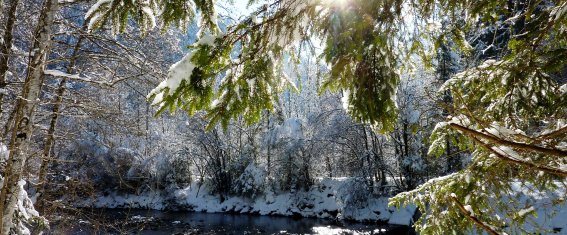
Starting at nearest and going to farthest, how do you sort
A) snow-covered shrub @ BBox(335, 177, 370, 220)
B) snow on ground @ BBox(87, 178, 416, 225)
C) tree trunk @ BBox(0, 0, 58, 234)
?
tree trunk @ BBox(0, 0, 58, 234)
snow on ground @ BBox(87, 178, 416, 225)
snow-covered shrub @ BBox(335, 177, 370, 220)

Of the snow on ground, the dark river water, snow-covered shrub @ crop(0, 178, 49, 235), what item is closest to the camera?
snow-covered shrub @ crop(0, 178, 49, 235)

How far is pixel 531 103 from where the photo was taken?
10.7 ft

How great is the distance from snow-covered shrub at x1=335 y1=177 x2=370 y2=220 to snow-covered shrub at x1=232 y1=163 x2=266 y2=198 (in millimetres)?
6046

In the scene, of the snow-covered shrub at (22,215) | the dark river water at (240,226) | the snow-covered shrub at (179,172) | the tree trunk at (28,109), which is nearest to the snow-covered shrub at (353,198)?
the dark river water at (240,226)

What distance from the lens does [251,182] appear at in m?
22.7

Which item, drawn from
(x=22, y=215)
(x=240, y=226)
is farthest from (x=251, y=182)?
(x=22, y=215)

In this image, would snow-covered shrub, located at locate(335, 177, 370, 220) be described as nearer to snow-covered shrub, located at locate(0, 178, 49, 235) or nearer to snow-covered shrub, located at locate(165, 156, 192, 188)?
snow-covered shrub, located at locate(165, 156, 192, 188)

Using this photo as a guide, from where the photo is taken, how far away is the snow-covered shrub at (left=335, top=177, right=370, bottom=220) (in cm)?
1819

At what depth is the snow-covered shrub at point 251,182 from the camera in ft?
74.0

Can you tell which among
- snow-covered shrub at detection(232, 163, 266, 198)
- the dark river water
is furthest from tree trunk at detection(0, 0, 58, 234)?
snow-covered shrub at detection(232, 163, 266, 198)

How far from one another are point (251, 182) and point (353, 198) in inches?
287

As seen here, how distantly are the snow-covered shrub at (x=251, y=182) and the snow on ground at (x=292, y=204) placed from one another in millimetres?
456

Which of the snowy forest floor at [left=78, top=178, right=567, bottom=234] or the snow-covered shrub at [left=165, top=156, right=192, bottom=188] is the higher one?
the snow-covered shrub at [left=165, top=156, right=192, bottom=188]

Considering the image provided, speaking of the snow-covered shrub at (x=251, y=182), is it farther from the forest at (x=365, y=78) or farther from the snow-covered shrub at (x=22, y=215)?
the snow-covered shrub at (x=22, y=215)
